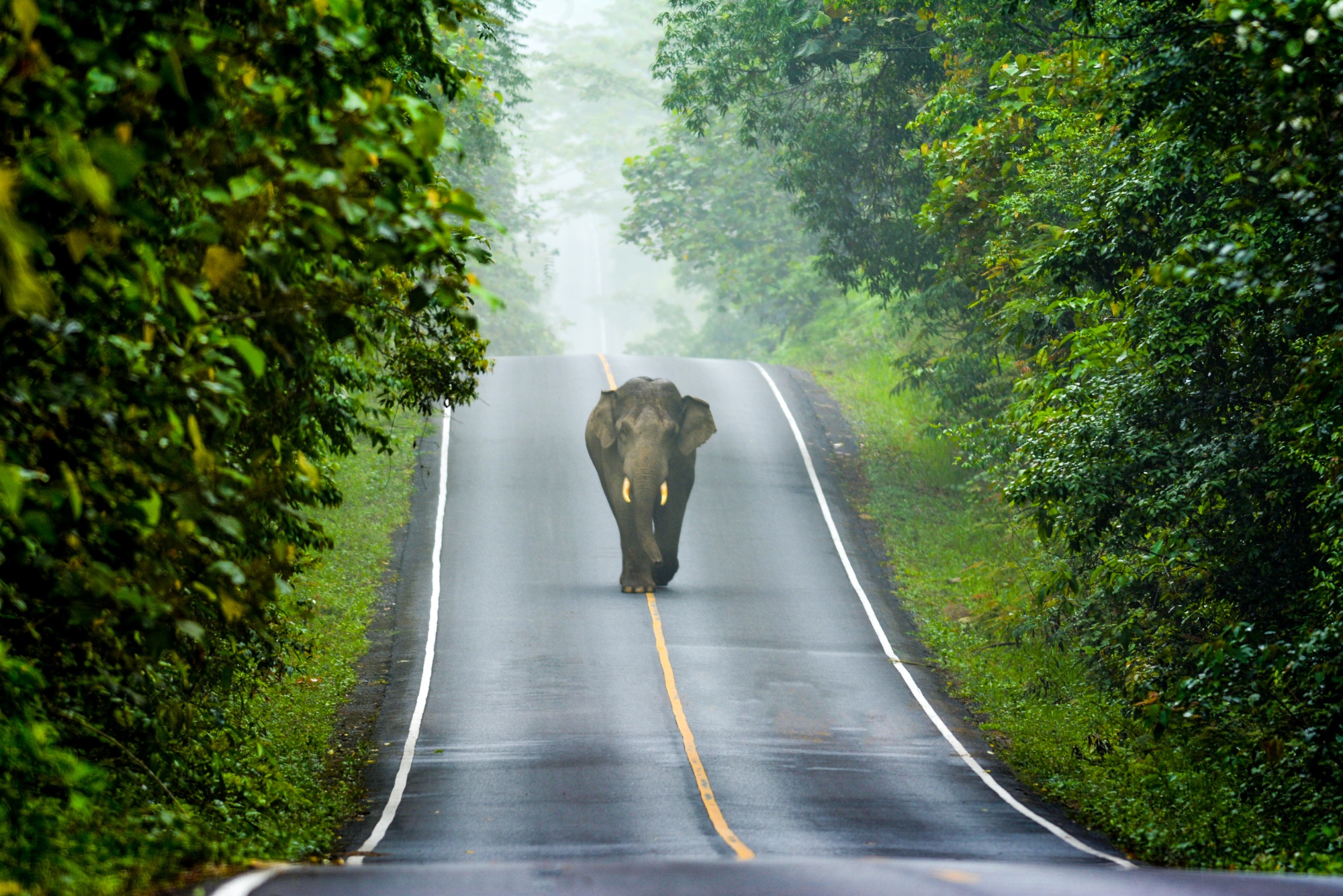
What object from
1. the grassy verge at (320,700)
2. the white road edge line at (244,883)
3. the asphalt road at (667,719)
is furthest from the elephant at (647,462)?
the white road edge line at (244,883)

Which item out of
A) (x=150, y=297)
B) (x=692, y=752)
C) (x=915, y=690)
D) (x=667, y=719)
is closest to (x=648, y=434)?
(x=915, y=690)

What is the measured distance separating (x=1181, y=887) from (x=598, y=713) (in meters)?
8.95

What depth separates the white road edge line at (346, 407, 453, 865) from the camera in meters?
11.7

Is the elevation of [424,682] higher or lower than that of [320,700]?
higher

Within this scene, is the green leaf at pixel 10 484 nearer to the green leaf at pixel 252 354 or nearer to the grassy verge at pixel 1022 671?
the green leaf at pixel 252 354

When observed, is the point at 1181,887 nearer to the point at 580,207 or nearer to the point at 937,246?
the point at 937,246

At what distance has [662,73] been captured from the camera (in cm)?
2762

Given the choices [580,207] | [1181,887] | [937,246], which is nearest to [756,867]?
[1181,887]

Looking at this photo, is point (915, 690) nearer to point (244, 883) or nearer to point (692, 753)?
point (692, 753)

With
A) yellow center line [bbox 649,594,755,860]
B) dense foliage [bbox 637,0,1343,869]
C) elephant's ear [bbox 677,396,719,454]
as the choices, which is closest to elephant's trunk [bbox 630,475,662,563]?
elephant's ear [bbox 677,396,719,454]

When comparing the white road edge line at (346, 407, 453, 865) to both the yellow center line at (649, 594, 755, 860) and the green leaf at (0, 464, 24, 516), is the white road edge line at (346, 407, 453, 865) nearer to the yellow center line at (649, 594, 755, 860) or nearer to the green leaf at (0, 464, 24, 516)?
the yellow center line at (649, 594, 755, 860)

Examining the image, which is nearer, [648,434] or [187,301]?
[187,301]

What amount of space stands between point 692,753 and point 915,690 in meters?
4.49

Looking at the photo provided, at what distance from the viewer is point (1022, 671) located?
18.3m
